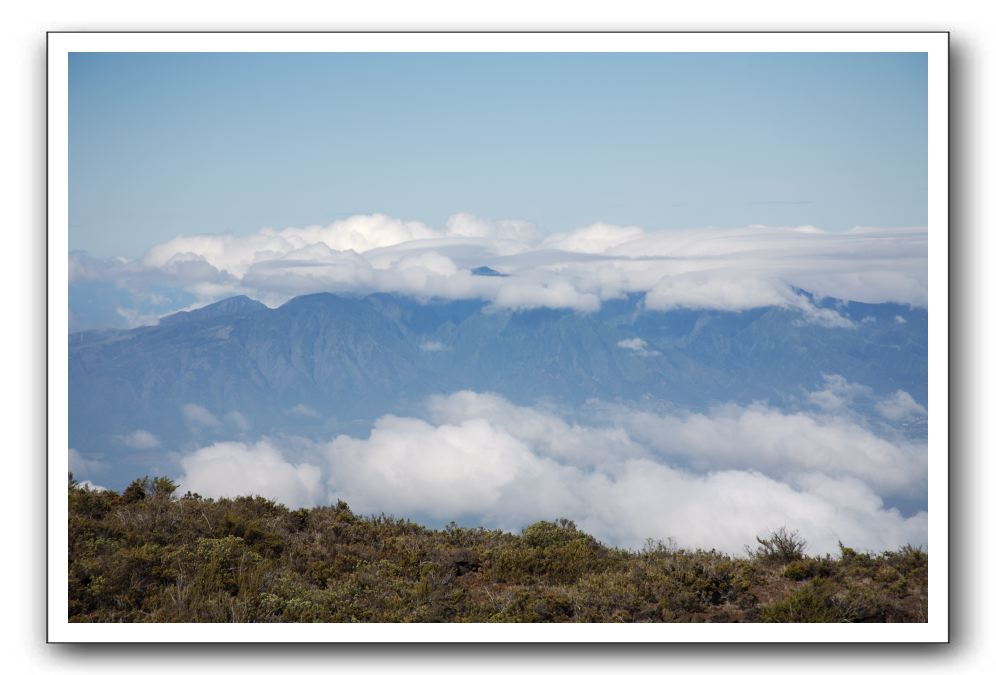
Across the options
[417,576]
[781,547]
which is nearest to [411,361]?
[417,576]

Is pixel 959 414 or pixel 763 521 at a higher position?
pixel 959 414

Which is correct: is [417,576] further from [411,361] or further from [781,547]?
[411,361]

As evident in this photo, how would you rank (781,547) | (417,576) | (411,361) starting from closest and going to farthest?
(417,576)
(781,547)
(411,361)

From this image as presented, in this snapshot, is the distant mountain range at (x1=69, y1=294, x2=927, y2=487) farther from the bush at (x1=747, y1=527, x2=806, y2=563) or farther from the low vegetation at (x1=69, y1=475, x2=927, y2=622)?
the bush at (x1=747, y1=527, x2=806, y2=563)

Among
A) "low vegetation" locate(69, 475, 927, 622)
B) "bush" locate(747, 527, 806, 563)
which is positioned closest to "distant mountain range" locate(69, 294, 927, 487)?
"low vegetation" locate(69, 475, 927, 622)

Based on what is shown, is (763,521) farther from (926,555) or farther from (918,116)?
(918,116)
